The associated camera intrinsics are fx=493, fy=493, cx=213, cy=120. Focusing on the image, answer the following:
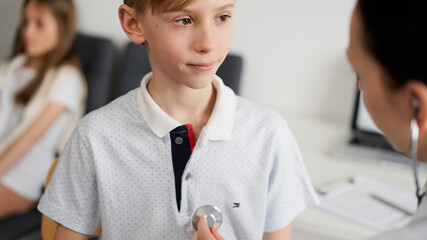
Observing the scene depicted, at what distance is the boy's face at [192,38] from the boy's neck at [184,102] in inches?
2.3

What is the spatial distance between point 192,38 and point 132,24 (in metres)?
0.13

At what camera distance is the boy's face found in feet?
2.32

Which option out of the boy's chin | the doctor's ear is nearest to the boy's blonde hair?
the boy's chin

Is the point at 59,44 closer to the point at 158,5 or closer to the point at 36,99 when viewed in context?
the point at 36,99

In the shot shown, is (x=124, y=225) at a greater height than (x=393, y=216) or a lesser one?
greater

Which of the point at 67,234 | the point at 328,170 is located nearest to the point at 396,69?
the point at 67,234

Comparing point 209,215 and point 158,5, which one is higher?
point 158,5

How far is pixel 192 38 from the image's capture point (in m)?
0.71

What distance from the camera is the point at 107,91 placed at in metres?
1.94

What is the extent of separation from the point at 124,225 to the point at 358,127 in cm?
118

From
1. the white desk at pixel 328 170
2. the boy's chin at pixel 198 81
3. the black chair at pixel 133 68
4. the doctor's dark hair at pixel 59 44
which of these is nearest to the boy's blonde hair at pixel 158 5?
the boy's chin at pixel 198 81

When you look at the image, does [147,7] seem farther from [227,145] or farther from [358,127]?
[358,127]

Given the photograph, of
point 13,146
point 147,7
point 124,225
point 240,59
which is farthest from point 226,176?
point 13,146

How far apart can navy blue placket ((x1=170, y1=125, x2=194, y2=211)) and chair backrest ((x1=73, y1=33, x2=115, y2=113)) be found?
1135 millimetres
